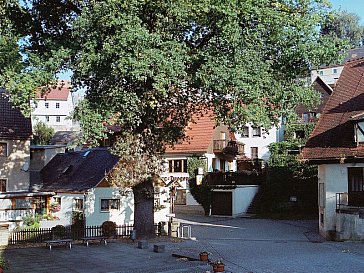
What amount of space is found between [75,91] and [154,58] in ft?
19.3

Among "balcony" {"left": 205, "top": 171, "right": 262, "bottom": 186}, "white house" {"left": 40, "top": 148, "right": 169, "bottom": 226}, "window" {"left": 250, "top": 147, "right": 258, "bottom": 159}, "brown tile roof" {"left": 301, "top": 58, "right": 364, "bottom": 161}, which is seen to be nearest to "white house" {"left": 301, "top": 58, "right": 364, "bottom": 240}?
"brown tile roof" {"left": 301, "top": 58, "right": 364, "bottom": 161}

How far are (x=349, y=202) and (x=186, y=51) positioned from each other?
39.0 feet

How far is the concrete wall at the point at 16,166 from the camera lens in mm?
32562

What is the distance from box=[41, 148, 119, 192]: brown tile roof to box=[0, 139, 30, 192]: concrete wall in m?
1.86

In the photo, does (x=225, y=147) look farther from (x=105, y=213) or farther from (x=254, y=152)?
(x=105, y=213)

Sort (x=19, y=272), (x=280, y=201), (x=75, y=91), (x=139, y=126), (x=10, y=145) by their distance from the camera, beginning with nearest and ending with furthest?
(x=19, y=272)
(x=75, y=91)
(x=139, y=126)
(x=10, y=145)
(x=280, y=201)

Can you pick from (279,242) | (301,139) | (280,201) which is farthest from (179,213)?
(279,242)

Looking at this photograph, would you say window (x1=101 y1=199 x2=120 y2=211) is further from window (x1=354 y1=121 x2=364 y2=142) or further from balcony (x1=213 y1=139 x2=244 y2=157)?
balcony (x1=213 y1=139 x2=244 y2=157)

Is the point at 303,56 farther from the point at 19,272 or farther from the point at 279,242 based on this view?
the point at 19,272

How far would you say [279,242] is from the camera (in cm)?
2448

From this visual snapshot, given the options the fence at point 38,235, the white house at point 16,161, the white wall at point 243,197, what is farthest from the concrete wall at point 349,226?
the white house at point 16,161

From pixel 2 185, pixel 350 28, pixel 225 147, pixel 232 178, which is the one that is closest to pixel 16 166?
pixel 2 185

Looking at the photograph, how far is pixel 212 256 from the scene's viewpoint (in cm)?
1906

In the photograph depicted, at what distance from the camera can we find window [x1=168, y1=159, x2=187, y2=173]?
45844 millimetres
